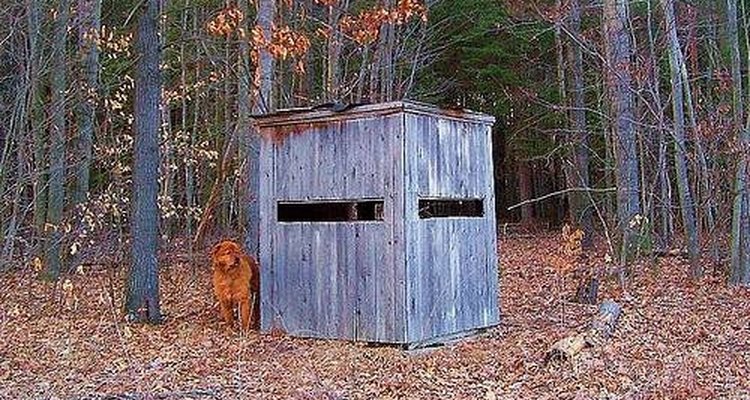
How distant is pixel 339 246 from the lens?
938cm

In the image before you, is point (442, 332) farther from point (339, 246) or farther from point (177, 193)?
point (177, 193)

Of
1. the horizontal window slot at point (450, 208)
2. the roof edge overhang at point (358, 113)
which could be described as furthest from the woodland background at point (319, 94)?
the horizontal window slot at point (450, 208)

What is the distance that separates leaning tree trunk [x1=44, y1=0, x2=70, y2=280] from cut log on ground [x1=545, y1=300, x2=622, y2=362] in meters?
6.36

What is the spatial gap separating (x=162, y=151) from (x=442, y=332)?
10.1m

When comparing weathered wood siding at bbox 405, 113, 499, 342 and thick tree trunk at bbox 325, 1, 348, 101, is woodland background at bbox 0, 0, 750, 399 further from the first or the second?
weathered wood siding at bbox 405, 113, 499, 342

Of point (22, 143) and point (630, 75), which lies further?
point (630, 75)

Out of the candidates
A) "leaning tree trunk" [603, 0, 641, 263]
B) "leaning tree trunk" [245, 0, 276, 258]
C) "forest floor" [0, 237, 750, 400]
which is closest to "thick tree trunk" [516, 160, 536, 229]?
"leaning tree trunk" [603, 0, 641, 263]

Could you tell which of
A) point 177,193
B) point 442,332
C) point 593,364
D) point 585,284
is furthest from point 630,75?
point 177,193

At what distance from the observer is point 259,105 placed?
12.8 metres

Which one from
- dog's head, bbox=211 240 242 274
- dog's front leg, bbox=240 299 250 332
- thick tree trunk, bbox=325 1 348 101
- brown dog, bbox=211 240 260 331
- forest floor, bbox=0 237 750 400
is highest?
thick tree trunk, bbox=325 1 348 101

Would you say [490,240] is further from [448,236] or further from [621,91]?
[621,91]

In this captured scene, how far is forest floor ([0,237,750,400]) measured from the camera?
23.0 feet

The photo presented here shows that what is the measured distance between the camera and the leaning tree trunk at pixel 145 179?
10.7m

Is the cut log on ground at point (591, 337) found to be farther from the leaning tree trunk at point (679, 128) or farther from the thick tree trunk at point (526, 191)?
the thick tree trunk at point (526, 191)
